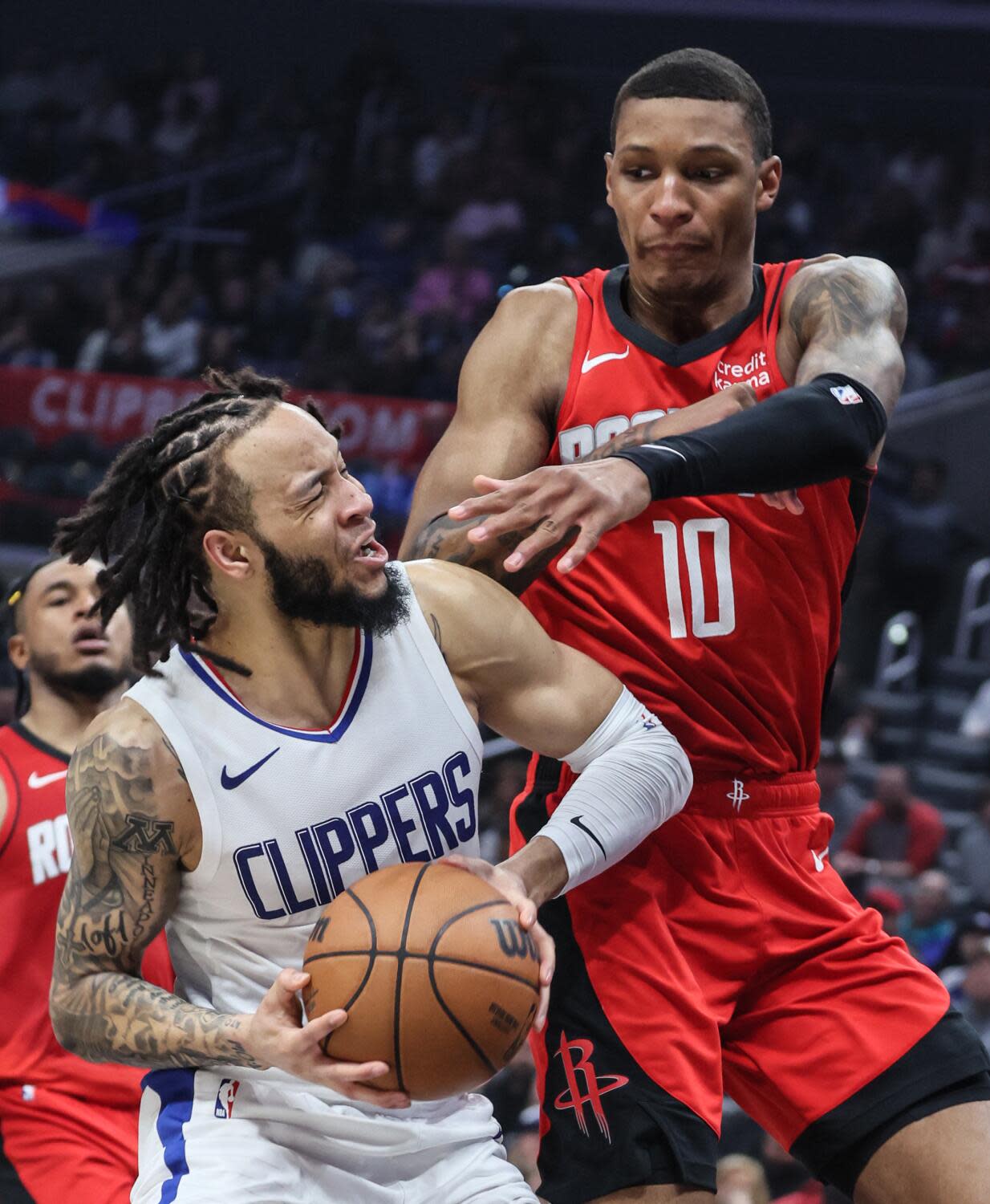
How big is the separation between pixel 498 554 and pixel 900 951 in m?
1.07

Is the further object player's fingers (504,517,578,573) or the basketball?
player's fingers (504,517,578,573)

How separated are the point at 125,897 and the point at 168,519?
683 millimetres

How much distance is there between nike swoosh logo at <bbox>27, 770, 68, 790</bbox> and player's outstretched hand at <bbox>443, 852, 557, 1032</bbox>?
194cm

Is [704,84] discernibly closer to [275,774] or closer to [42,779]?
[275,774]

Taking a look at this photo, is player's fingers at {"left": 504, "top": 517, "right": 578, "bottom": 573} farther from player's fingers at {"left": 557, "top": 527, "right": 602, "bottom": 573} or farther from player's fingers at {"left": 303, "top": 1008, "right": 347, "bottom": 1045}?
player's fingers at {"left": 303, "top": 1008, "right": 347, "bottom": 1045}

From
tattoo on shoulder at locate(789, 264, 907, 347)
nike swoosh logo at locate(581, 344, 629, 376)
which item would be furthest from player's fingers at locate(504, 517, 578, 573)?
tattoo on shoulder at locate(789, 264, 907, 347)

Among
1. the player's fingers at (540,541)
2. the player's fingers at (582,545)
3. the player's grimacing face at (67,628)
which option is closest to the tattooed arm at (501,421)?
the player's fingers at (540,541)

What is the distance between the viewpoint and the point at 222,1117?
2.86 m

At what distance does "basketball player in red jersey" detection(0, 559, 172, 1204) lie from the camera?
13.2 ft

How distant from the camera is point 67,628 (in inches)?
181

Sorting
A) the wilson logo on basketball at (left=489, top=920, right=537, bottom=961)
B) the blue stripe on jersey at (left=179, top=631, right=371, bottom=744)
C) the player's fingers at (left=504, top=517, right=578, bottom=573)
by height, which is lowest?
the wilson logo on basketball at (left=489, top=920, right=537, bottom=961)

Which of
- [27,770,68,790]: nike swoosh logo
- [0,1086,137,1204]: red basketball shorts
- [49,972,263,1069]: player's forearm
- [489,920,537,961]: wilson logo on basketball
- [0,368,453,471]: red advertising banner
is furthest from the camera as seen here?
[0,368,453,471]: red advertising banner

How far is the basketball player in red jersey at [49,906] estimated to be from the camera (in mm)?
4016

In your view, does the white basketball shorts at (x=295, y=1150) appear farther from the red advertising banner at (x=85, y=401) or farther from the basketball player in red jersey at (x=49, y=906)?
the red advertising banner at (x=85, y=401)
